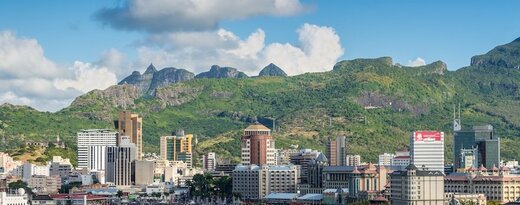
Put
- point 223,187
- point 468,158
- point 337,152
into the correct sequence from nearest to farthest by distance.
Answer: point 223,187 < point 468,158 < point 337,152

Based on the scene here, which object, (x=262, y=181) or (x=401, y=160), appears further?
(x=401, y=160)

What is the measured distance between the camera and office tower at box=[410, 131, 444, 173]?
163000 millimetres

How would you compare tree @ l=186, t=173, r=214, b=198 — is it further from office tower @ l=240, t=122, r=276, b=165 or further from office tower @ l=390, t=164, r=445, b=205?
office tower @ l=390, t=164, r=445, b=205

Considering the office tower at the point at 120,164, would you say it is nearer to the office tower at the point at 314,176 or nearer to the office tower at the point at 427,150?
the office tower at the point at 314,176

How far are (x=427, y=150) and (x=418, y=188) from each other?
53.7 m

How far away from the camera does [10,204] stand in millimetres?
105688

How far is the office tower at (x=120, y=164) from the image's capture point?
7180 inches

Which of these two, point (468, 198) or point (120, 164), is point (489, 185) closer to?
point (468, 198)

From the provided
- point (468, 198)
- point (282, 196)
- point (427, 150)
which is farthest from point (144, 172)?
point (468, 198)

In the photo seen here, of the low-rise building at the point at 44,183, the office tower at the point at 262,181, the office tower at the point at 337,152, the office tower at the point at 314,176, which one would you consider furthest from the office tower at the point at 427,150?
the low-rise building at the point at 44,183

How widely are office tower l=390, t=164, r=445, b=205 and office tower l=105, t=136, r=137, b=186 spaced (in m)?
75.6

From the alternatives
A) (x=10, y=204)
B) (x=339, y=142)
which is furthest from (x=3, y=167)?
(x=10, y=204)

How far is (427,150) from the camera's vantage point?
6516 inches

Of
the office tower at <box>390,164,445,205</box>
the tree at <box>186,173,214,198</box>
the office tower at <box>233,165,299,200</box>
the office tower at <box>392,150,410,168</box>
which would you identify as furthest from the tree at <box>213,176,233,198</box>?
the office tower at <box>390,164,445,205</box>
